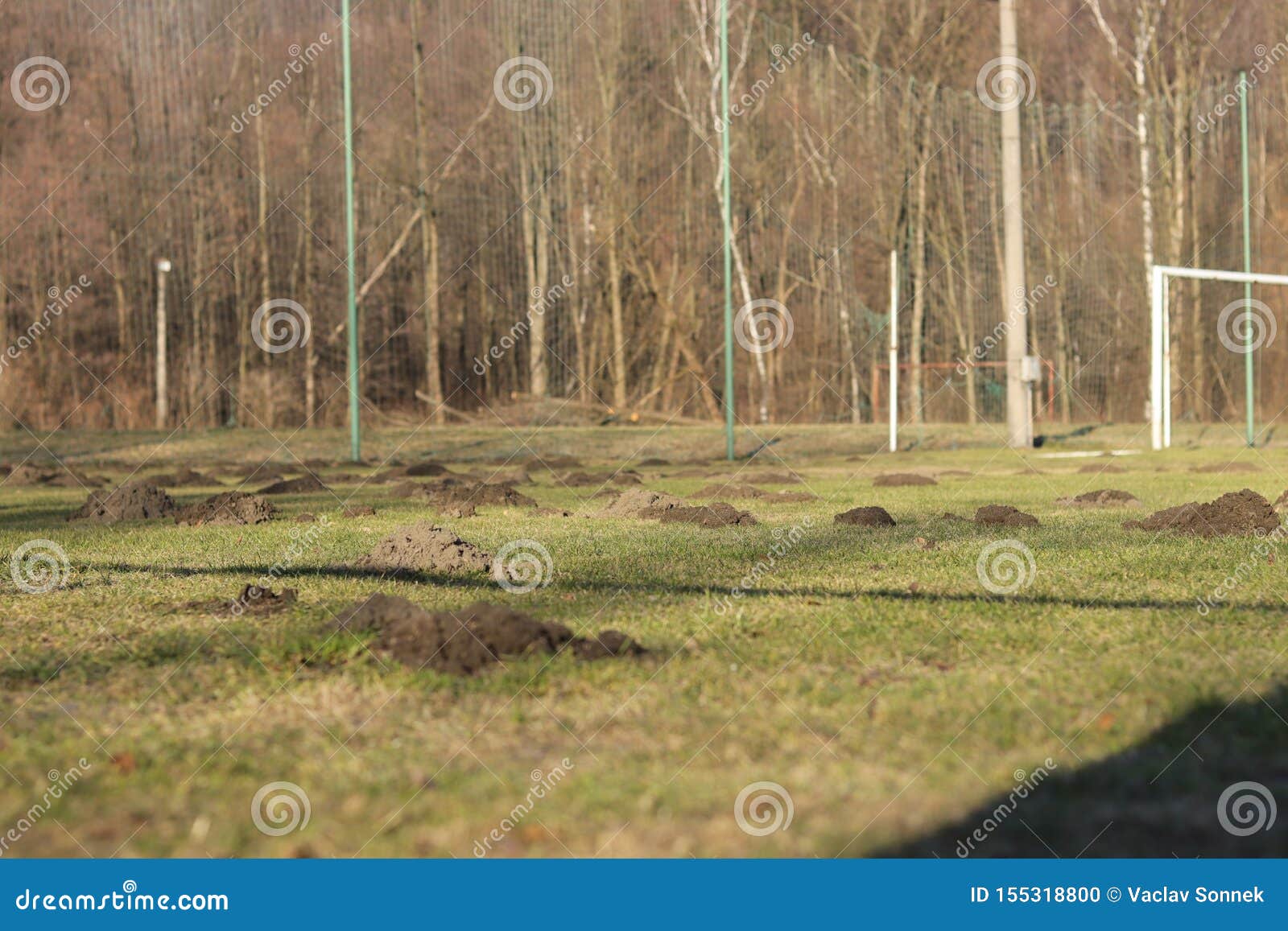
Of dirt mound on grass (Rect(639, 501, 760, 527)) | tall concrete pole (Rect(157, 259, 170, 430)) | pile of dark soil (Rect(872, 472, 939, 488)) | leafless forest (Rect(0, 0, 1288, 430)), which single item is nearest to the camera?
dirt mound on grass (Rect(639, 501, 760, 527))

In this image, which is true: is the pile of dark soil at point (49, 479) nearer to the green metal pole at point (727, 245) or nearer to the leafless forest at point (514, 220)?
the leafless forest at point (514, 220)

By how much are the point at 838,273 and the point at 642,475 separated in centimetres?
1367

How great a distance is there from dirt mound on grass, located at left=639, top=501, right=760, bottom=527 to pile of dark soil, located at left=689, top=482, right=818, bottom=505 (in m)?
1.98

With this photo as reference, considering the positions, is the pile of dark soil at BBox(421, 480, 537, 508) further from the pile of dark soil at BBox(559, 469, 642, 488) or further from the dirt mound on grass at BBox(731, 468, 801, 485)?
the dirt mound on grass at BBox(731, 468, 801, 485)

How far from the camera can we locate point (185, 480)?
17562 mm

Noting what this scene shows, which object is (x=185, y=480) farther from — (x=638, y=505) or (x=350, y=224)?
(x=638, y=505)

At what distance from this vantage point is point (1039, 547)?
9.09 m

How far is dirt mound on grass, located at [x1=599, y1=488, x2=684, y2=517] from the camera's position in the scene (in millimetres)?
11680

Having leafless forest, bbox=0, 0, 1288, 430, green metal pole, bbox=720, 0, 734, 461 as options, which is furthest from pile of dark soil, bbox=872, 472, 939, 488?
leafless forest, bbox=0, 0, 1288, 430

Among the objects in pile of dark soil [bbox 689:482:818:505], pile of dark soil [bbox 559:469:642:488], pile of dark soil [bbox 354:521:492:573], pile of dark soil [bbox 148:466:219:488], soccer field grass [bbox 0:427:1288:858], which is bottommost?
soccer field grass [bbox 0:427:1288:858]

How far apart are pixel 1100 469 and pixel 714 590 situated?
1256 cm

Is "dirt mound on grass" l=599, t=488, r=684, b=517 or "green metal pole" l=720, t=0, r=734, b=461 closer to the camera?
"dirt mound on grass" l=599, t=488, r=684, b=517

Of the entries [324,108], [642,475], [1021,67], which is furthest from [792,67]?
[642,475]

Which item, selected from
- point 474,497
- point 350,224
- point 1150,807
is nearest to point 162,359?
point 350,224
